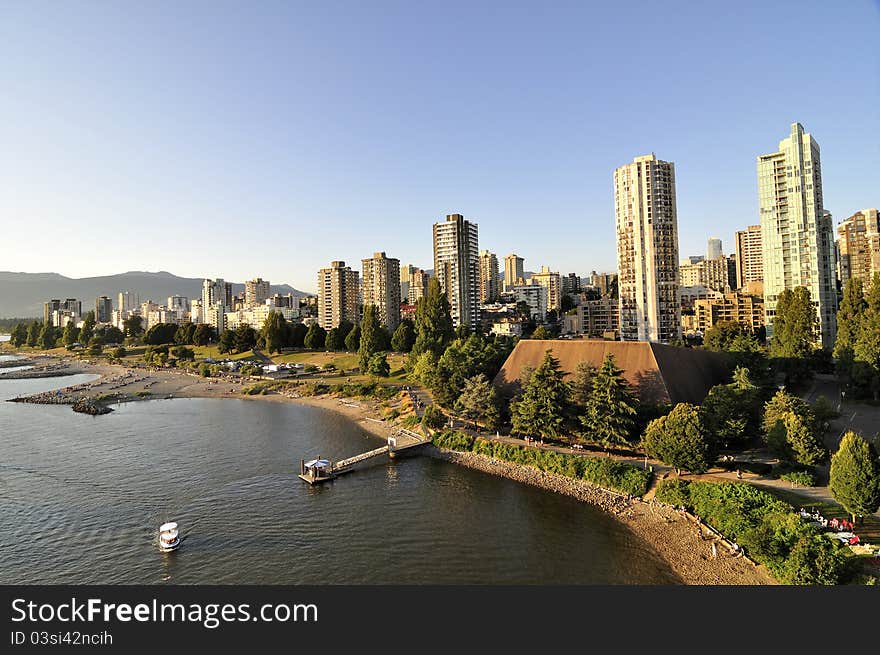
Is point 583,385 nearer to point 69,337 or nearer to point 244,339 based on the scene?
point 244,339

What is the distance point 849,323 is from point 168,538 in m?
67.6

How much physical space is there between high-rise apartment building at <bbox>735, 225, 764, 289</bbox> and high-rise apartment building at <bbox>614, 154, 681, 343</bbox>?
7051cm

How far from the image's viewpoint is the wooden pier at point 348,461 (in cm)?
3647

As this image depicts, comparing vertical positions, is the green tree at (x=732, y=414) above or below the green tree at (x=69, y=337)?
below

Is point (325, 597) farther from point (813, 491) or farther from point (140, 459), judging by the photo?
point (140, 459)

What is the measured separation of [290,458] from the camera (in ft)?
139

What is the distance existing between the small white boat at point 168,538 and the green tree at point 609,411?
27.5m

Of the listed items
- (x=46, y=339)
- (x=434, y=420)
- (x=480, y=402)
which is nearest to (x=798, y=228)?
(x=480, y=402)

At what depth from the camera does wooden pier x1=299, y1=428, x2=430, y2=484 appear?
120 ft

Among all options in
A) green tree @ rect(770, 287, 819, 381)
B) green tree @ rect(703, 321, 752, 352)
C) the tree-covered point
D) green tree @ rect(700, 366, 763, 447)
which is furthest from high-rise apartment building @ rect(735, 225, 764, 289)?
the tree-covered point

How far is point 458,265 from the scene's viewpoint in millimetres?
113938

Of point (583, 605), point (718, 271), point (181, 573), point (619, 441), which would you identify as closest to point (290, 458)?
point (181, 573)

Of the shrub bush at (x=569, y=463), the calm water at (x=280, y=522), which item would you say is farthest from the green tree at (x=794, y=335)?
the calm water at (x=280, y=522)

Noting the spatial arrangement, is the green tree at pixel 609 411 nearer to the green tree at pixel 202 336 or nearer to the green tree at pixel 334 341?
the green tree at pixel 334 341
